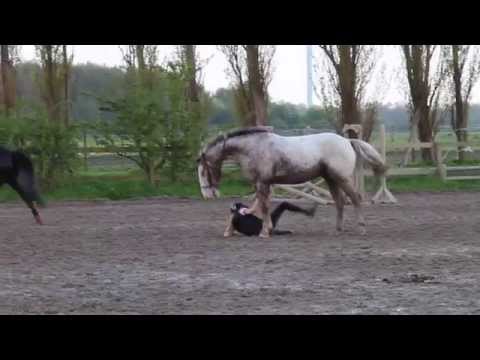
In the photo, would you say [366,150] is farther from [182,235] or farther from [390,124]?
[390,124]

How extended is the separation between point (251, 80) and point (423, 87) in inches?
218

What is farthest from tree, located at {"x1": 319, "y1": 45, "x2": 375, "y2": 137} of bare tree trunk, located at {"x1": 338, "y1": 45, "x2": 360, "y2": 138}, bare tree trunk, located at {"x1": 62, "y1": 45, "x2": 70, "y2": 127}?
bare tree trunk, located at {"x1": 62, "y1": 45, "x2": 70, "y2": 127}

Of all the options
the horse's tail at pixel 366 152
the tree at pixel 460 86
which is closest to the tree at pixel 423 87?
the tree at pixel 460 86

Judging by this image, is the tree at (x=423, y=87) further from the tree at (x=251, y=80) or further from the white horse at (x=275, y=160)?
the white horse at (x=275, y=160)

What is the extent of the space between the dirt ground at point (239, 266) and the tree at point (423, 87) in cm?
1051

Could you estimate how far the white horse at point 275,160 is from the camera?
35.6ft

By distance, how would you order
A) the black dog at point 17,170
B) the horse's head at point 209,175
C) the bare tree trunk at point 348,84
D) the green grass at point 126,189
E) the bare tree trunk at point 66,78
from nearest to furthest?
the horse's head at point 209,175, the black dog at point 17,170, the green grass at point 126,189, the bare tree trunk at point 348,84, the bare tree trunk at point 66,78

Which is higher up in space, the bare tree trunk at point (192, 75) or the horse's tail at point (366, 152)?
the bare tree trunk at point (192, 75)

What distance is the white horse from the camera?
35.6 ft

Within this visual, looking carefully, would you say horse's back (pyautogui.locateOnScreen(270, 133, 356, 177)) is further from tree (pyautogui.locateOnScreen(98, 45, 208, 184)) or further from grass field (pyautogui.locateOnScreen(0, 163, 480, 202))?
tree (pyautogui.locateOnScreen(98, 45, 208, 184))

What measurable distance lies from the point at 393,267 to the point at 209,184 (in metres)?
3.97

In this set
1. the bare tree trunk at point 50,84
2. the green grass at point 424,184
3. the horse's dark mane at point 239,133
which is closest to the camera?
the horse's dark mane at point 239,133

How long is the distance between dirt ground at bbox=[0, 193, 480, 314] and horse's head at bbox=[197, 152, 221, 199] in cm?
66

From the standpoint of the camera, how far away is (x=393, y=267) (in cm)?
787
